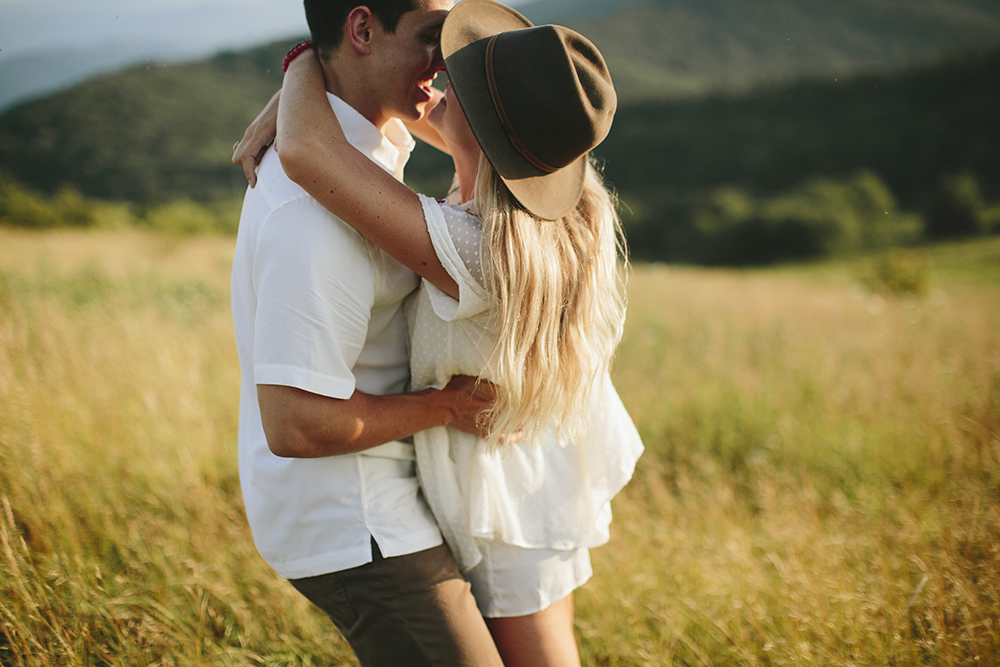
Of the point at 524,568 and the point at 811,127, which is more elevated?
the point at 524,568

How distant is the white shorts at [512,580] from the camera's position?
1.56m

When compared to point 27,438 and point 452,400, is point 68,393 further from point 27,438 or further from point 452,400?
point 452,400

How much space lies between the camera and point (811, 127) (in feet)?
204

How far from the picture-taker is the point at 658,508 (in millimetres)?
3342

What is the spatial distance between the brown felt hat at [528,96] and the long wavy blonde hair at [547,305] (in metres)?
0.07

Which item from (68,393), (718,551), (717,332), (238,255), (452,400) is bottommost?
(717,332)

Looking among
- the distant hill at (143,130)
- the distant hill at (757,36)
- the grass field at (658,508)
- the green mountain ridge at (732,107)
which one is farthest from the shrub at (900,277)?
the distant hill at (757,36)

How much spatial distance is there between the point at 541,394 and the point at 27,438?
2989mm

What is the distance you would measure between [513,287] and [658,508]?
2465mm

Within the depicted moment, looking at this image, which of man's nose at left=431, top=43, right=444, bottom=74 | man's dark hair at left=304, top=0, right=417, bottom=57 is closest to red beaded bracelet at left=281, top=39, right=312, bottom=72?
man's dark hair at left=304, top=0, right=417, bottom=57

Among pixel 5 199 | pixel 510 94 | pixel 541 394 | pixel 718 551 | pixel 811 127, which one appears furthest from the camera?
pixel 811 127

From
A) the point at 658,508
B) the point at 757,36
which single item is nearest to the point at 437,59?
the point at 658,508

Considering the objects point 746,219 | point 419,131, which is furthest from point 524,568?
point 746,219

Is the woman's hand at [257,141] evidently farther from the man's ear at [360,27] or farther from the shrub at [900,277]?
the shrub at [900,277]
